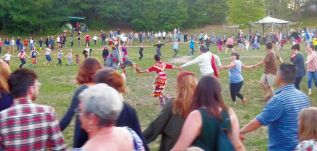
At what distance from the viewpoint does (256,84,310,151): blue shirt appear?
5125mm

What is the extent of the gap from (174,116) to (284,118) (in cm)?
122

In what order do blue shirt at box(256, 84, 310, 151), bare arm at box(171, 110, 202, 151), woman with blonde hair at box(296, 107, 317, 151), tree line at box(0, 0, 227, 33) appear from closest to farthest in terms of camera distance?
bare arm at box(171, 110, 202, 151), woman with blonde hair at box(296, 107, 317, 151), blue shirt at box(256, 84, 310, 151), tree line at box(0, 0, 227, 33)

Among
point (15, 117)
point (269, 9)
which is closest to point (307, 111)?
point (15, 117)

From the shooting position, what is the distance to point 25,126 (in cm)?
412

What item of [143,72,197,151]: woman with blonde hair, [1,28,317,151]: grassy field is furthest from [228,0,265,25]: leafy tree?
[143,72,197,151]: woman with blonde hair

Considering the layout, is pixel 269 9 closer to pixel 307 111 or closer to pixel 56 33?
pixel 56 33

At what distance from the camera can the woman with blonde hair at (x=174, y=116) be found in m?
4.73

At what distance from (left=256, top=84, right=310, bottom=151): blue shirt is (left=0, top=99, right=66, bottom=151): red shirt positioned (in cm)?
227

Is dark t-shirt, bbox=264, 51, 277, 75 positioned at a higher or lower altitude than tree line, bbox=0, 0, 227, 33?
lower

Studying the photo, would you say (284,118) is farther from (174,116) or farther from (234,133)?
(174,116)

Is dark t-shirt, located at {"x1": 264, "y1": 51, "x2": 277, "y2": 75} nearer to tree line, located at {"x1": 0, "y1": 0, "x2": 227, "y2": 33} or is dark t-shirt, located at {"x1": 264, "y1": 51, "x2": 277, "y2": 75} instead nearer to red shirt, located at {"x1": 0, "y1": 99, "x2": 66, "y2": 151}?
red shirt, located at {"x1": 0, "y1": 99, "x2": 66, "y2": 151}

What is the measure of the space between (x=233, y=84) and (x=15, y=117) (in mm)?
9983

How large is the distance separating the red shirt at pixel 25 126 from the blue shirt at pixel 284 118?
227 centimetres

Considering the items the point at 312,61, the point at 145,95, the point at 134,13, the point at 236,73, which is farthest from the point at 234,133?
the point at 134,13
